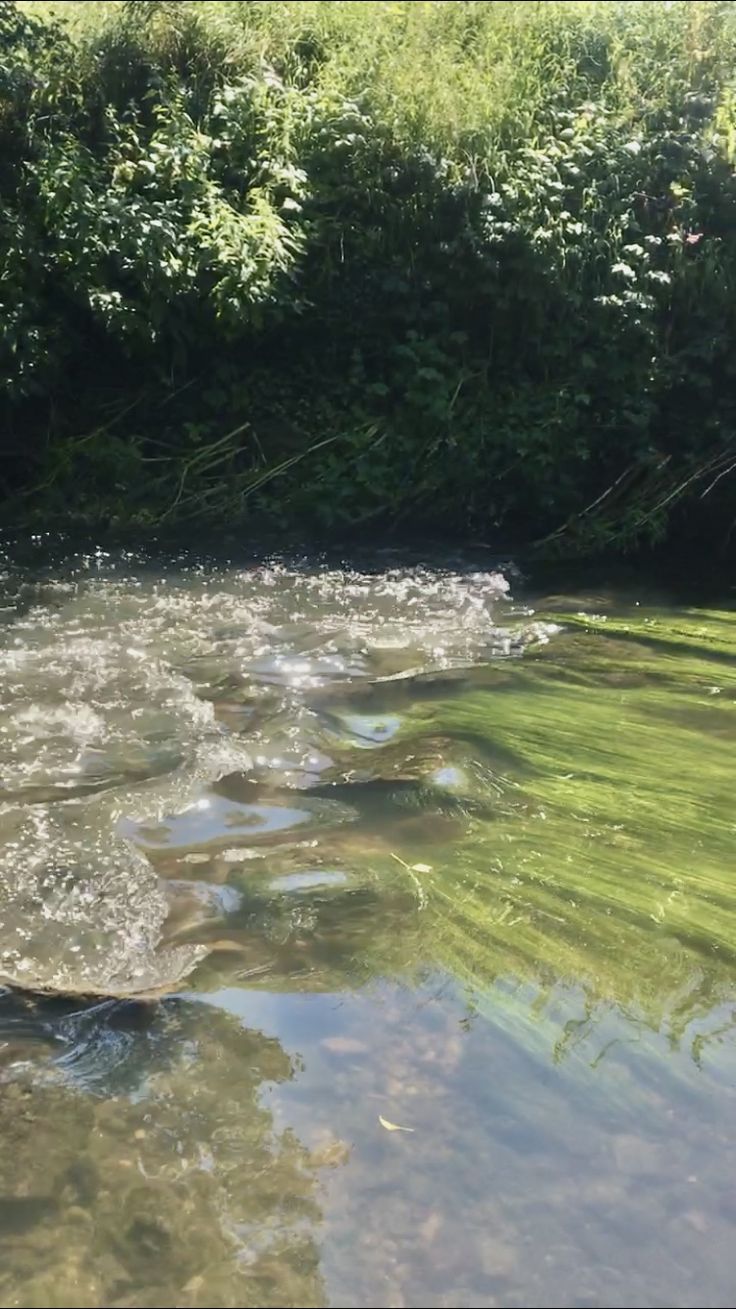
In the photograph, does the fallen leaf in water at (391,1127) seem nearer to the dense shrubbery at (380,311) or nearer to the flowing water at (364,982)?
the flowing water at (364,982)

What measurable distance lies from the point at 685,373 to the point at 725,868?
13.6 ft

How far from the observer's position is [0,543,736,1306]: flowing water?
77.6 inches

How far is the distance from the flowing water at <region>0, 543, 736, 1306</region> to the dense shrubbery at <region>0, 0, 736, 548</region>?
2135mm

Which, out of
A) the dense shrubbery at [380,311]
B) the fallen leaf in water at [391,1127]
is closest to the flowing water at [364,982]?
the fallen leaf in water at [391,1127]

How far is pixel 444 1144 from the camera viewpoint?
2.17m

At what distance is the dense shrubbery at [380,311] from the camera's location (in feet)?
20.6

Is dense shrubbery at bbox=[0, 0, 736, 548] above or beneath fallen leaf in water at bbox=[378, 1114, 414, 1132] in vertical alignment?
above

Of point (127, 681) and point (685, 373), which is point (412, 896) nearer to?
point (127, 681)

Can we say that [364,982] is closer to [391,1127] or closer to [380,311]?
[391,1127]

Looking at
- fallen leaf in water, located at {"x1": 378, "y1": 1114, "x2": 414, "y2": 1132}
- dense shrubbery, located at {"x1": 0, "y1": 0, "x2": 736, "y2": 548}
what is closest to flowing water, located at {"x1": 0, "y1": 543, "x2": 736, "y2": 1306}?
fallen leaf in water, located at {"x1": 378, "y1": 1114, "x2": 414, "y2": 1132}

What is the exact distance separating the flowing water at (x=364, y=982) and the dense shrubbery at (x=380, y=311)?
7.00 ft

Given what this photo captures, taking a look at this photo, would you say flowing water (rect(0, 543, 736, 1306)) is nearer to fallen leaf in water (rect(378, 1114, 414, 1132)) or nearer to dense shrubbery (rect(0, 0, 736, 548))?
fallen leaf in water (rect(378, 1114, 414, 1132))

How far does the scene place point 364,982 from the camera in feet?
8.57

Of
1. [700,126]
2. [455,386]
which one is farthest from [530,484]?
[700,126]
